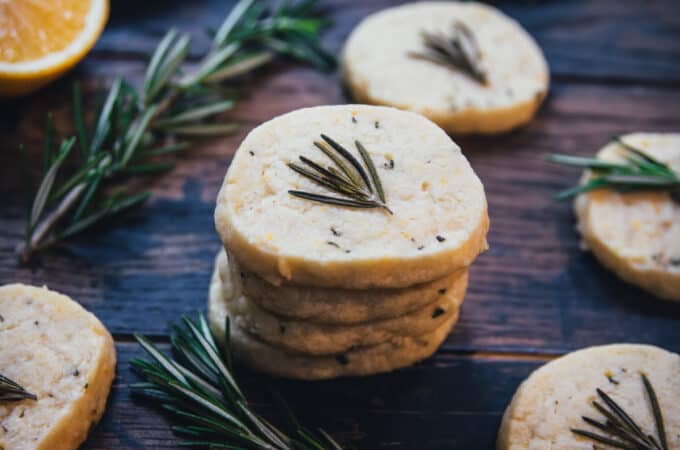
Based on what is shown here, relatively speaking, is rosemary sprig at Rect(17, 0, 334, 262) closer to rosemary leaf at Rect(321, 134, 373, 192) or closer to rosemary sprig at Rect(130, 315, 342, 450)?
rosemary sprig at Rect(130, 315, 342, 450)

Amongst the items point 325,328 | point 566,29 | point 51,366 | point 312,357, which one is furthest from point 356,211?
point 566,29

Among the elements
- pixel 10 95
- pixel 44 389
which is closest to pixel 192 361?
pixel 44 389

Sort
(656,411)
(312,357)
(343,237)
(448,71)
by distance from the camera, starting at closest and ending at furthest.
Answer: (343,237) → (656,411) → (312,357) → (448,71)

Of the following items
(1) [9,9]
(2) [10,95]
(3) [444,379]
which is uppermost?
(1) [9,9]

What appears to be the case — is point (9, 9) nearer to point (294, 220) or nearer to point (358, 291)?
point (294, 220)

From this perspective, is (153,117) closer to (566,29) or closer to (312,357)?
(312,357)

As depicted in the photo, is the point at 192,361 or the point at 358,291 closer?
the point at 358,291

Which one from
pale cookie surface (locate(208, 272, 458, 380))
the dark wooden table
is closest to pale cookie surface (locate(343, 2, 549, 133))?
the dark wooden table
